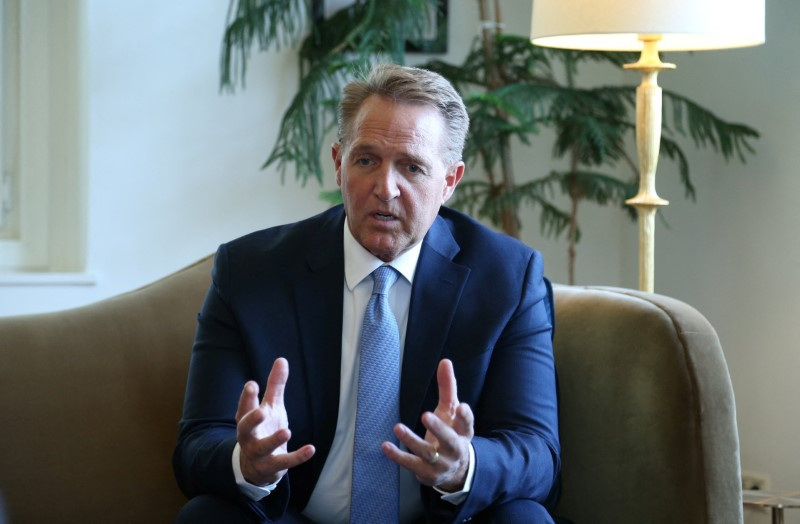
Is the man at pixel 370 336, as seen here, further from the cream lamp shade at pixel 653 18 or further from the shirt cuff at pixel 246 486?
the cream lamp shade at pixel 653 18

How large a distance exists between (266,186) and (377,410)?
5.58ft

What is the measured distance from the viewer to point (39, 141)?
312 centimetres

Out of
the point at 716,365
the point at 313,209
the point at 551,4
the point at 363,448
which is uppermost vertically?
the point at 551,4

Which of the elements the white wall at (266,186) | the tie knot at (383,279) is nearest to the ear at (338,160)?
the tie knot at (383,279)

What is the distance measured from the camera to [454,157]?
1813 mm

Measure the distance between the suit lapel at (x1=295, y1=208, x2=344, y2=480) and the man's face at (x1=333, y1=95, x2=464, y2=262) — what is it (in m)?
0.09

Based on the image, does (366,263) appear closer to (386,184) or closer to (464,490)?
(386,184)

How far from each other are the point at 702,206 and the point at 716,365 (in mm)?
1634

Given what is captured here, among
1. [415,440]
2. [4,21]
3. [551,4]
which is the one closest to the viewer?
[415,440]

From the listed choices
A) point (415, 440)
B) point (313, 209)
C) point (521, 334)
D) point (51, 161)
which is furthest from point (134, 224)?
point (415, 440)

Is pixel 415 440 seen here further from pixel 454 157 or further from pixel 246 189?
pixel 246 189

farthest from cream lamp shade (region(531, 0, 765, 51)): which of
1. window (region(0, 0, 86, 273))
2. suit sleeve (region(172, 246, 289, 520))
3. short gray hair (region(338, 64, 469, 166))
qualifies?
window (region(0, 0, 86, 273))

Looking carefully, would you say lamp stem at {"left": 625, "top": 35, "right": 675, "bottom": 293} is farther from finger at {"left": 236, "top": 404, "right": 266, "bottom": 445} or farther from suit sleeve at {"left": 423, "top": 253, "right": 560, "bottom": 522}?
finger at {"left": 236, "top": 404, "right": 266, "bottom": 445}

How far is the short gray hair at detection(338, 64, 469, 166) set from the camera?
1.74 m
